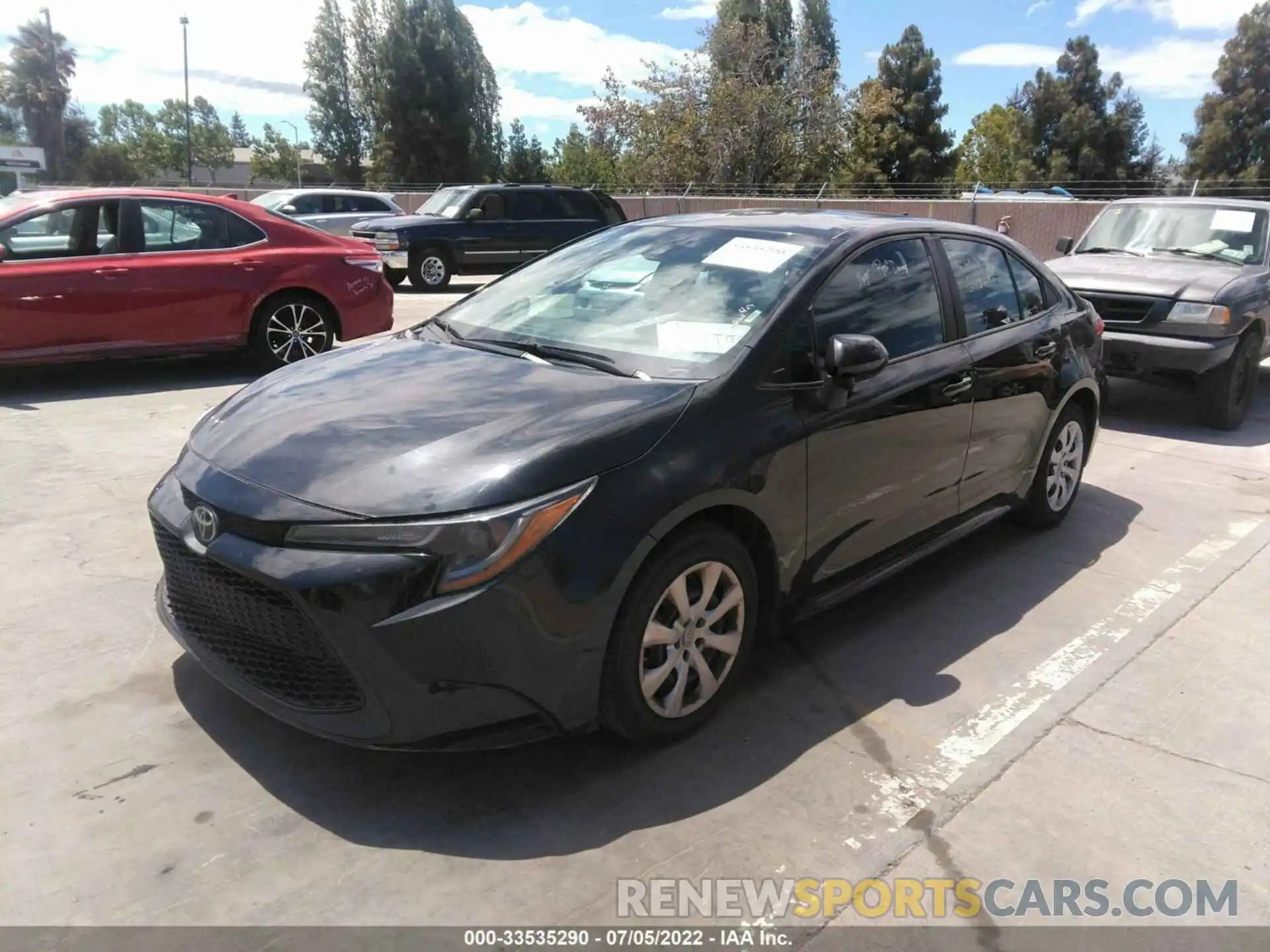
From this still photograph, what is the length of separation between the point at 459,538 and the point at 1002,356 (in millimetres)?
2978

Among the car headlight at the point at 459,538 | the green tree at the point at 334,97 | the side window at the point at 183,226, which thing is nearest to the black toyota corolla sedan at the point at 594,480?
the car headlight at the point at 459,538

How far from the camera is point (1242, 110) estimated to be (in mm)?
43344

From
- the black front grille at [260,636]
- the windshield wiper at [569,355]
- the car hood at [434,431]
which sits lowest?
the black front grille at [260,636]

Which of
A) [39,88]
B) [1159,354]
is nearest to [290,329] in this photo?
[1159,354]

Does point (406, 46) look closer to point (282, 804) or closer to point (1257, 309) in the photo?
point (1257, 309)

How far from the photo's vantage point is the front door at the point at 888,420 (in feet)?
11.8

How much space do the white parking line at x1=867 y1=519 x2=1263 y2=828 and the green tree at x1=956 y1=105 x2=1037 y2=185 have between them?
158 feet

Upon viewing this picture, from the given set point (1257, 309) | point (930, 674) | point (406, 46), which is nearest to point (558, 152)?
point (406, 46)

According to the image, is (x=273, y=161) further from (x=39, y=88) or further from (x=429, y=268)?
(x=429, y=268)

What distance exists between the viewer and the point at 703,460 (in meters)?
3.08

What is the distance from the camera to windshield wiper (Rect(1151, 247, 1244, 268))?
8625 millimetres

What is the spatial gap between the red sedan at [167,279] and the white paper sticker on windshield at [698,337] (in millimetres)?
5778

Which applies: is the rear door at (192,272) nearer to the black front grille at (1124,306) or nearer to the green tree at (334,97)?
the black front grille at (1124,306)

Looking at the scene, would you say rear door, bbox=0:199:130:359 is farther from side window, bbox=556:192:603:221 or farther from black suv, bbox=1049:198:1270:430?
side window, bbox=556:192:603:221
